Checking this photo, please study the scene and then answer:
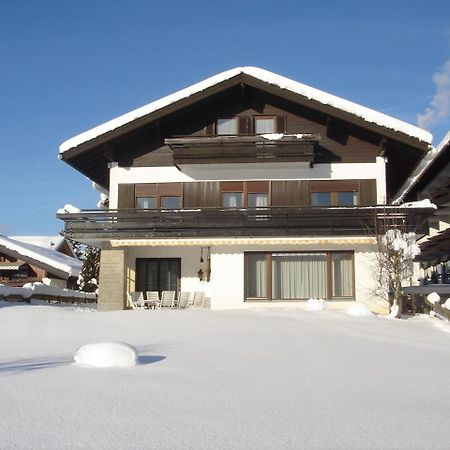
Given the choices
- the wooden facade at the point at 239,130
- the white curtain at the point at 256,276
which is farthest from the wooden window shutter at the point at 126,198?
the white curtain at the point at 256,276

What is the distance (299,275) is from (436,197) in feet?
26.1

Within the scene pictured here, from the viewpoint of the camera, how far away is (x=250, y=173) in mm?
20359

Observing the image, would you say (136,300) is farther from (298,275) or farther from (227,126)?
(227,126)

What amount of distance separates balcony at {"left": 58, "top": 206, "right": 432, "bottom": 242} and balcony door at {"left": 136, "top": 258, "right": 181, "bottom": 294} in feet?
4.98

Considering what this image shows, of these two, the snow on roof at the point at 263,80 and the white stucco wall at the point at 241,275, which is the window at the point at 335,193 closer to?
the white stucco wall at the point at 241,275

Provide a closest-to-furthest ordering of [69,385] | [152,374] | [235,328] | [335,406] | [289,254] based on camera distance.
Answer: [335,406] → [69,385] → [152,374] → [235,328] → [289,254]

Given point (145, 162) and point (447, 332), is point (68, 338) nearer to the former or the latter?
point (447, 332)

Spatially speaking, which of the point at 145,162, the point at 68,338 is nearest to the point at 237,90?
the point at 145,162

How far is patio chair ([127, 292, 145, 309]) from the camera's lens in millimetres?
19188

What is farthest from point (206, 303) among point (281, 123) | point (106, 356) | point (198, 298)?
point (106, 356)

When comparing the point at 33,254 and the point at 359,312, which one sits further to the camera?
the point at 33,254

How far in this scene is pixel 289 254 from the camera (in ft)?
63.8

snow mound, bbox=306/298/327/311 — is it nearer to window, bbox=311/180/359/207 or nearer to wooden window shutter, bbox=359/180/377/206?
window, bbox=311/180/359/207

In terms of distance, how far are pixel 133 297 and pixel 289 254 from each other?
538 centimetres
